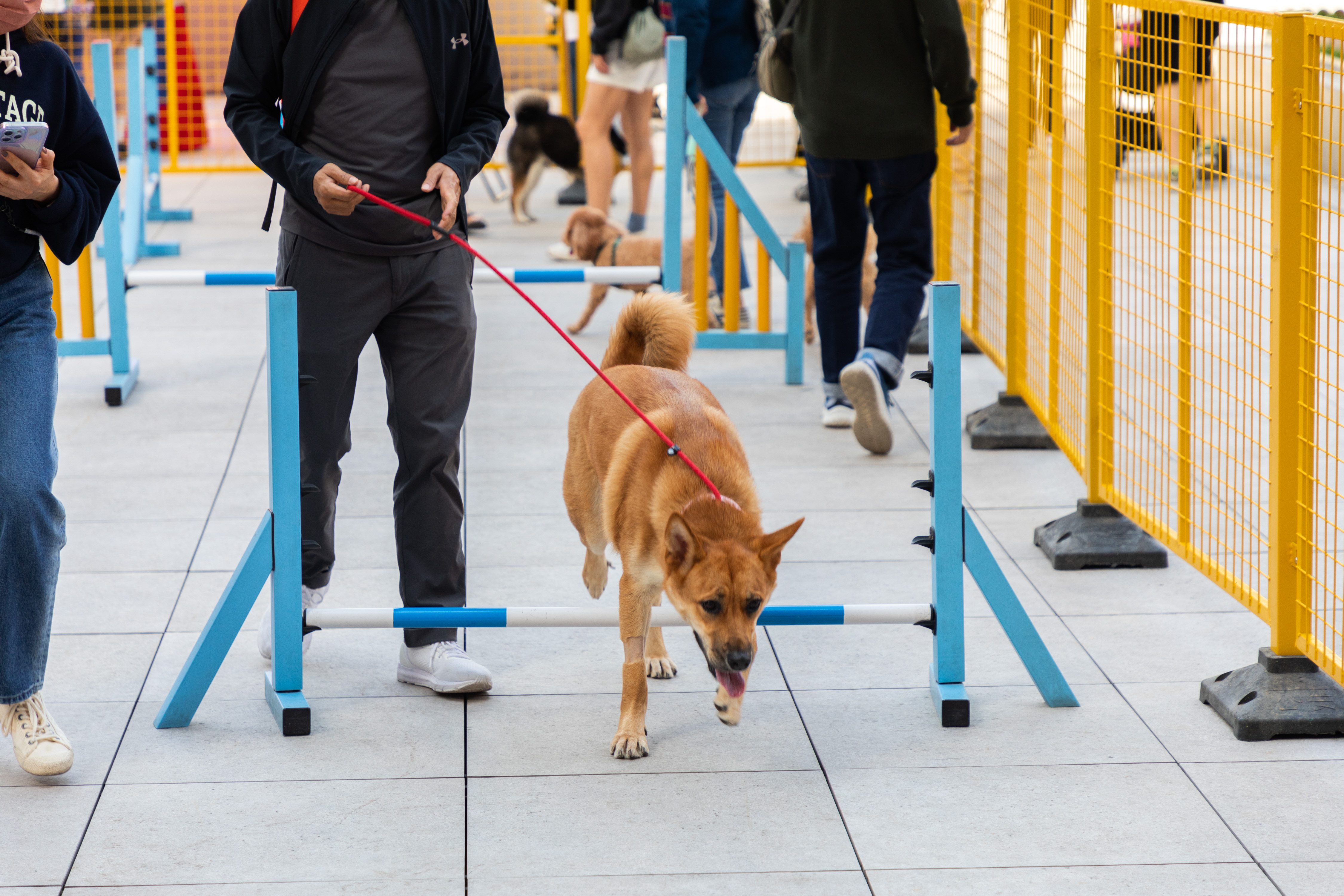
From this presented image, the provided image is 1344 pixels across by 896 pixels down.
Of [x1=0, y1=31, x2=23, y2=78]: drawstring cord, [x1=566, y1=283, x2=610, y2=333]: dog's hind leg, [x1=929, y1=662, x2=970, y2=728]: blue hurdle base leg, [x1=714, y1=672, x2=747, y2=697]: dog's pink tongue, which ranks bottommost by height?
[x1=929, y1=662, x2=970, y2=728]: blue hurdle base leg

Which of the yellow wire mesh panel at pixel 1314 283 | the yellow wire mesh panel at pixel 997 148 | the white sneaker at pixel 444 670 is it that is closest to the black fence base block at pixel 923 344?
the yellow wire mesh panel at pixel 997 148

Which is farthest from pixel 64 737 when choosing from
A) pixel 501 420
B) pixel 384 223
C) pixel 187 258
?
pixel 187 258

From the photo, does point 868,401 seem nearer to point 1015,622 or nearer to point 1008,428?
point 1008,428

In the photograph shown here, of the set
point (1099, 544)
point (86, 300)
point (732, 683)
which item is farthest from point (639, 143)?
point (732, 683)

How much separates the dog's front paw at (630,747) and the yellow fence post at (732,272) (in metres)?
4.10

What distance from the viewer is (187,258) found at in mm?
9680

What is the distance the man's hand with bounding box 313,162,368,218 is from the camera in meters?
3.51

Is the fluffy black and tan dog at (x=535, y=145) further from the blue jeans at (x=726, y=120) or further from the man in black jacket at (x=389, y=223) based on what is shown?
the man in black jacket at (x=389, y=223)

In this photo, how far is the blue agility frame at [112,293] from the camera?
6.73 metres

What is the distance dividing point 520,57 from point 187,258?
4648mm

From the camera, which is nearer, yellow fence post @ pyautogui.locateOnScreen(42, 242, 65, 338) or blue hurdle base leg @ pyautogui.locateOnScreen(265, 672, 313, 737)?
blue hurdle base leg @ pyautogui.locateOnScreen(265, 672, 313, 737)

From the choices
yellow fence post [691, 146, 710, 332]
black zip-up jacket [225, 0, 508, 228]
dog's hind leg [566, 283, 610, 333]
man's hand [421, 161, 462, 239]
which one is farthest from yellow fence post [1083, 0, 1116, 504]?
dog's hind leg [566, 283, 610, 333]

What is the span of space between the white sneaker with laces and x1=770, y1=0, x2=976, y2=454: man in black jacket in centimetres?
343

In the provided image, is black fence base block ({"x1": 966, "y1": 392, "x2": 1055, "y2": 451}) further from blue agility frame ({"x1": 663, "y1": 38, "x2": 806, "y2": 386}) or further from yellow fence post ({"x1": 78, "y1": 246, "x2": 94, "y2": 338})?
yellow fence post ({"x1": 78, "y1": 246, "x2": 94, "y2": 338})
